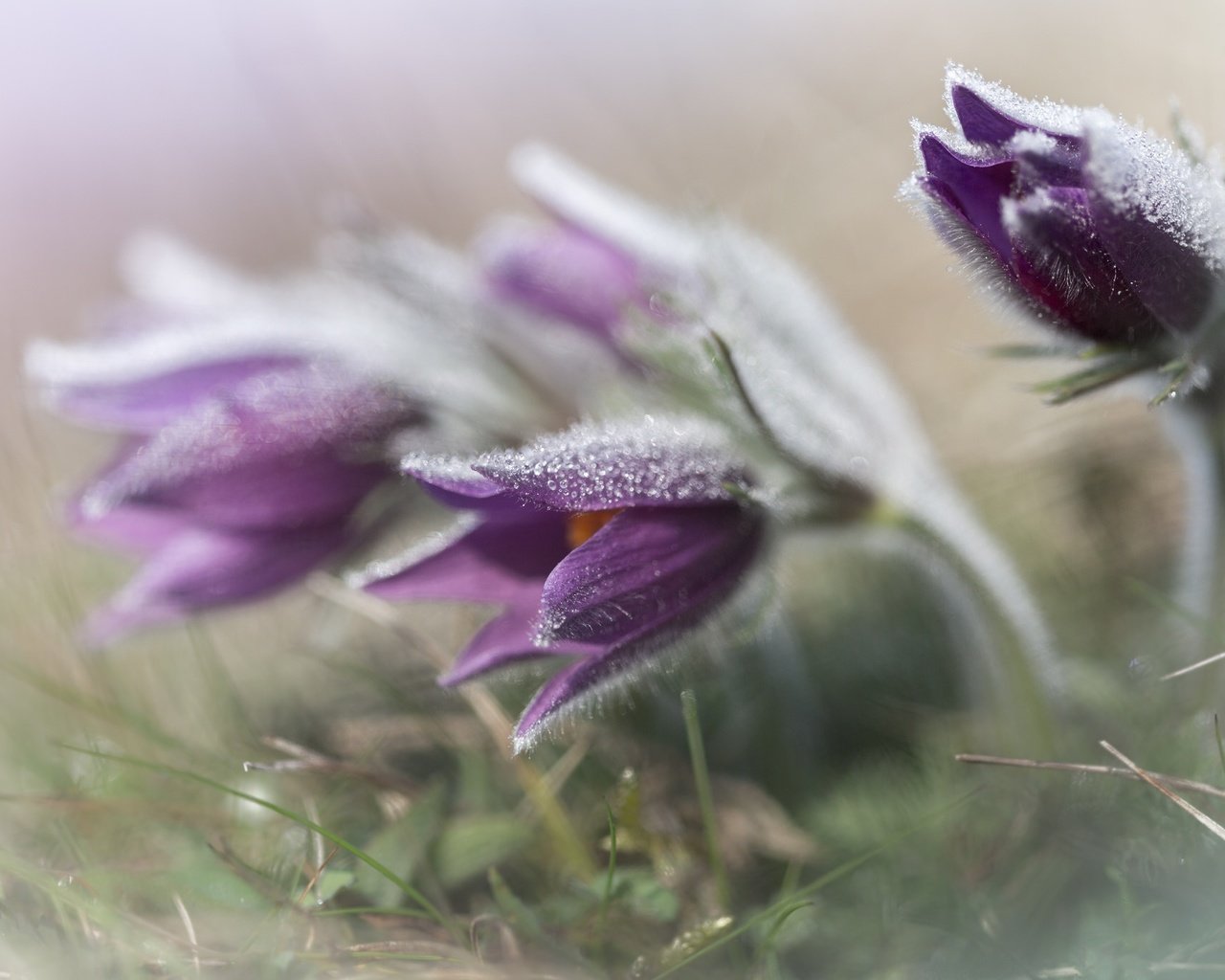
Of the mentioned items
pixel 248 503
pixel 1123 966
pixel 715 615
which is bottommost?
pixel 1123 966

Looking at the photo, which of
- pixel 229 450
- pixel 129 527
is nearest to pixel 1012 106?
pixel 229 450

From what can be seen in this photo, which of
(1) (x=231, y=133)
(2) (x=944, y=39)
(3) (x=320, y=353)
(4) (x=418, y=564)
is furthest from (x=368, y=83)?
(4) (x=418, y=564)

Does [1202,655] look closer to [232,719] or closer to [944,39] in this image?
[232,719]

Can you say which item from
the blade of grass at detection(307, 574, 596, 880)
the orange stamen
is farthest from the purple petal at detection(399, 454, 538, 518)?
the blade of grass at detection(307, 574, 596, 880)

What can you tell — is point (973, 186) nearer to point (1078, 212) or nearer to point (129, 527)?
point (1078, 212)

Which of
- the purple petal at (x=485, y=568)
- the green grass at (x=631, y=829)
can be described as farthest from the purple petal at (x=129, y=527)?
the purple petal at (x=485, y=568)

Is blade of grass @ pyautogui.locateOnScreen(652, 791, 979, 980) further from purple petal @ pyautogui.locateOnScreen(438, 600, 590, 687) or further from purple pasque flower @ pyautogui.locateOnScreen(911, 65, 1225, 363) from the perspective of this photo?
purple pasque flower @ pyautogui.locateOnScreen(911, 65, 1225, 363)
